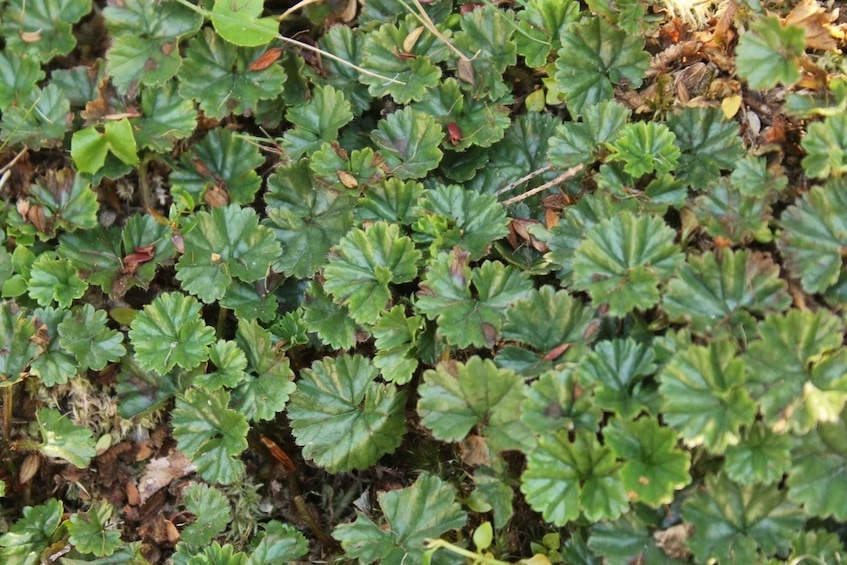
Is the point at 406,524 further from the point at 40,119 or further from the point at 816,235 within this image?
the point at 40,119

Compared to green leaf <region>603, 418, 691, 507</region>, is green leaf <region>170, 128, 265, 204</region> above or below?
above

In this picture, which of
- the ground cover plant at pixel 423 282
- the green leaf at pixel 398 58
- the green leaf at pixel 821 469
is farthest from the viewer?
the green leaf at pixel 398 58

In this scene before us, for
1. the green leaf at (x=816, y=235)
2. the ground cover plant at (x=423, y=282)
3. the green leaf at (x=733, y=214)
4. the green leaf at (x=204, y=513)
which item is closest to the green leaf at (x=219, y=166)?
the ground cover plant at (x=423, y=282)

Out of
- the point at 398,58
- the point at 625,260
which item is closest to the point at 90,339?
the point at 398,58

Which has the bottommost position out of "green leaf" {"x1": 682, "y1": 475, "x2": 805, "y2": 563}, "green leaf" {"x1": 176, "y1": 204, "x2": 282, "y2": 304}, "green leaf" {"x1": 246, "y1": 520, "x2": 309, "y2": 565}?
"green leaf" {"x1": 246, "y1": 520, "x2": 309, "y2": 565}

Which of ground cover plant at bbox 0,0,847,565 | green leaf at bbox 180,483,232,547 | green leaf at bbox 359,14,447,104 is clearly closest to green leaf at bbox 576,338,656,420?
ground cover plant at bbox 0,0,847,565

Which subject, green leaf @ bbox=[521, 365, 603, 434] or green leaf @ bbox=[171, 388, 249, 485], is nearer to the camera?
green leaf @ bbox=[521, 365, 603, 434]

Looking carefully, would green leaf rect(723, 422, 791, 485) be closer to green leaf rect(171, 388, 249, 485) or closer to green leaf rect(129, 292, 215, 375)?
green leaf rect(171, 388, 249, 485)

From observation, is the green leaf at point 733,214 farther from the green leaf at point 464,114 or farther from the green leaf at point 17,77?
the green leaf at point 17,77
